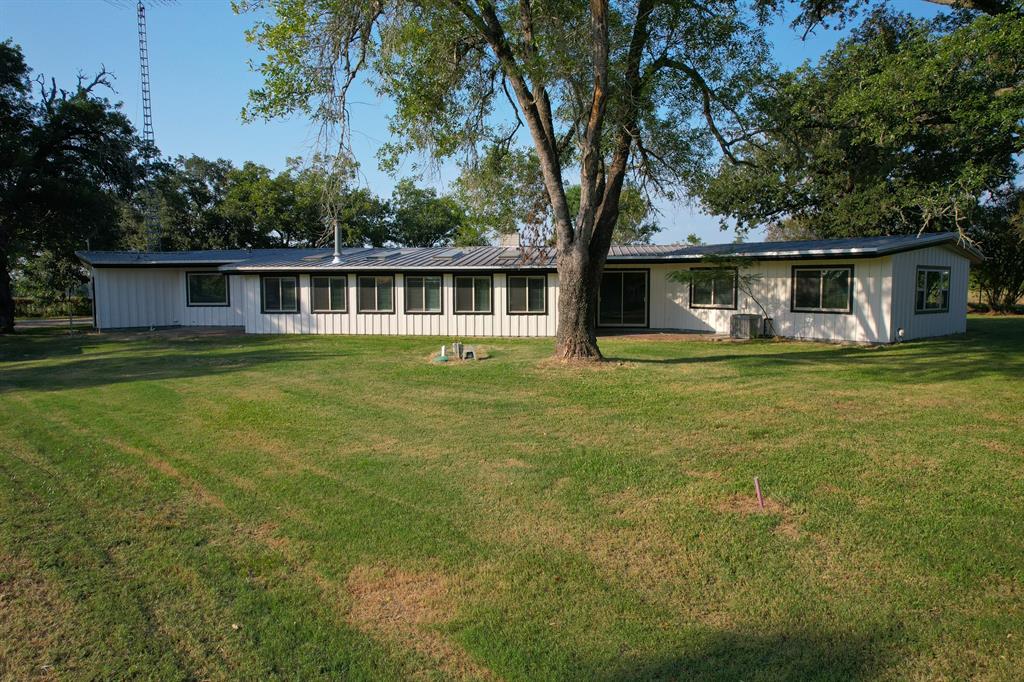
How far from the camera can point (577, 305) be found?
40.7 ft

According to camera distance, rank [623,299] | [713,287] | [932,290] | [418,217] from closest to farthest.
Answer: [932,290] < [713,287] < [623,299] < [418,217]

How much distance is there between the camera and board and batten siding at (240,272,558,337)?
1972 cm

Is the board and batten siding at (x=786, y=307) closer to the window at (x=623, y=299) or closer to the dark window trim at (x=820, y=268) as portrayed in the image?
the dark window trim at (x=820, y=268)

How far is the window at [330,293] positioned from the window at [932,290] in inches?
638

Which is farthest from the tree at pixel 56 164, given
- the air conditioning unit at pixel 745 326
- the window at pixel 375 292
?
the air conditioning unit at pixel 745 326

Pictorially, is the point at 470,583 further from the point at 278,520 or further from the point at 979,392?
the point at 979,392

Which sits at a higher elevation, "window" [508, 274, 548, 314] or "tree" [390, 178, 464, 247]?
"tree" [390, 178, 464, 247]

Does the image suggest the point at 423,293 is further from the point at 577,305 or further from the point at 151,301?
the point at 151,301

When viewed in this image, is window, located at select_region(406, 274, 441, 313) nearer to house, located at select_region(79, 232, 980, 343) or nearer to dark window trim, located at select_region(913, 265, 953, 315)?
house, located at select_region(79, 232, 980, 343)

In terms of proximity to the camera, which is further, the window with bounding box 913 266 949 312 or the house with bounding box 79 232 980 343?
the window with bounding box 913 266 949 312

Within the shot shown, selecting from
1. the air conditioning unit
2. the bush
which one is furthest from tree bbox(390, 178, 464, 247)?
the air conditioning unit

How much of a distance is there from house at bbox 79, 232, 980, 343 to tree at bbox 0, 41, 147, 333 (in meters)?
1.85

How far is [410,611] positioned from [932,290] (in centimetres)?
1894

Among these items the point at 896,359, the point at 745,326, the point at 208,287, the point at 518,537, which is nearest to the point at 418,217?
the point at 208,287
